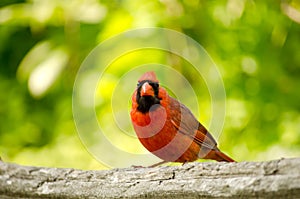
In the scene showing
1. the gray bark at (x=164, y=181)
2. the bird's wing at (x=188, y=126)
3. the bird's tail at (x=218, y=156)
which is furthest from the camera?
the bird's tail at (x=218, y=156)

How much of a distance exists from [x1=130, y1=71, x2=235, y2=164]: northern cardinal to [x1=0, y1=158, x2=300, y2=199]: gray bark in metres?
0.67

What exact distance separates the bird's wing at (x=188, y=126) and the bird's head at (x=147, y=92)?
11 centimetres

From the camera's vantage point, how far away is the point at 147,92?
8.00 feet

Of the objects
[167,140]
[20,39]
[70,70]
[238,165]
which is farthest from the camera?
[20,39]

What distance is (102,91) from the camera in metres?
3.33

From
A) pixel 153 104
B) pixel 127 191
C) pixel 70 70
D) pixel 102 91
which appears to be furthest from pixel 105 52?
pixel 127 191

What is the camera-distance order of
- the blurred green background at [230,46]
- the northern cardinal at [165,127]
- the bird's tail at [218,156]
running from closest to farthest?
the northern cardinal at [165,127] → the bird's tail at [218,156] → the blurred green background at [230,46]

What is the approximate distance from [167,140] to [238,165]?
956 millimetres

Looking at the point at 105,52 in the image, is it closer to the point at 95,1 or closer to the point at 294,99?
the point at 95,1

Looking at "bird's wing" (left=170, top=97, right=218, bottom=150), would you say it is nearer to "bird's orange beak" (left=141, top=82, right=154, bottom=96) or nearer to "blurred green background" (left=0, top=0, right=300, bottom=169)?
"bird's orange beak" (left=141, top=82, right=154, bottom=96)

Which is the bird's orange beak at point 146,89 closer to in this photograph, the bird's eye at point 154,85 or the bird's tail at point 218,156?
the bird's eye at point 154,85

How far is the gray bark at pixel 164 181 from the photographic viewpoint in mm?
1385

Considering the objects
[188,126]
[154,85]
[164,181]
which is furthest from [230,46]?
[164,181]

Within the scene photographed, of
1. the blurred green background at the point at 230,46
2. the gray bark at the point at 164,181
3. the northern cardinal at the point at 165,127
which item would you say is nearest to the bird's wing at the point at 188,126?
the northern cardinal at the point at 165,127
